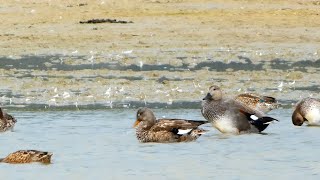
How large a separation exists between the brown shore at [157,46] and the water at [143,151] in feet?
9.59

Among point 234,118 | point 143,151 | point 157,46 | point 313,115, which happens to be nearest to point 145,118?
point 143,151

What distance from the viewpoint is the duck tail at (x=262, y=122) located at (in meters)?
14.3

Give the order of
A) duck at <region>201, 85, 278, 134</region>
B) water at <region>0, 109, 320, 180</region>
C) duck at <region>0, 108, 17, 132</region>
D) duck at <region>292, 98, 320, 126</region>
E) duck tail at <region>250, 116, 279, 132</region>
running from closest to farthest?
water at <region>0, 109, 320, 180</region> < duck tail at <region>250, 116, 279, 132</region> < duck at <region>201, 85, 278, 134</region> < duck at <region>0, 108, 17, 132</region> < duck at <region>292, 98, 320, 126</region>

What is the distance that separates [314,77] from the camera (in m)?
20.6

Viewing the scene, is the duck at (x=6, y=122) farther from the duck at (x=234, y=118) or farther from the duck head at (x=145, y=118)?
the duck at (x=234, y=118)

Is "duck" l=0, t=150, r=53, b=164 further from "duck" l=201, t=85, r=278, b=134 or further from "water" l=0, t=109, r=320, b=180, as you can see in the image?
"duck" l=201, t=85, r=278, b=134

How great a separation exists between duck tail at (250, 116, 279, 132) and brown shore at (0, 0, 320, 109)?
409cm


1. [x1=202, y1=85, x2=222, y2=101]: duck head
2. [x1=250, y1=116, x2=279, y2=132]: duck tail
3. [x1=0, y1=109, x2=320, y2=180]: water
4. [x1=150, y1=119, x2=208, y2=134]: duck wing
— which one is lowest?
[x1=0, y1=109, x2=320, y2=180]: water

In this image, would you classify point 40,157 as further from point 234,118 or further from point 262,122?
point 262,122

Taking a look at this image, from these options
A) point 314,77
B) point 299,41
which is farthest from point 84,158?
point 299,41

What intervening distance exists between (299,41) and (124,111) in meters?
9.57

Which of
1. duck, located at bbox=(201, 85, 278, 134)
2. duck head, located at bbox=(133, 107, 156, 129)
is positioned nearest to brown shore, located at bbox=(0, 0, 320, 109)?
duck, located at bbox=(201, 85, 278, 134)

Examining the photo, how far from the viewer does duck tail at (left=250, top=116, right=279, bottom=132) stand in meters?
14.3

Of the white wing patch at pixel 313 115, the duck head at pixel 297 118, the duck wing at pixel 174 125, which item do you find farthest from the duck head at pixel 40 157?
the white wing patch at pixel 313 115
